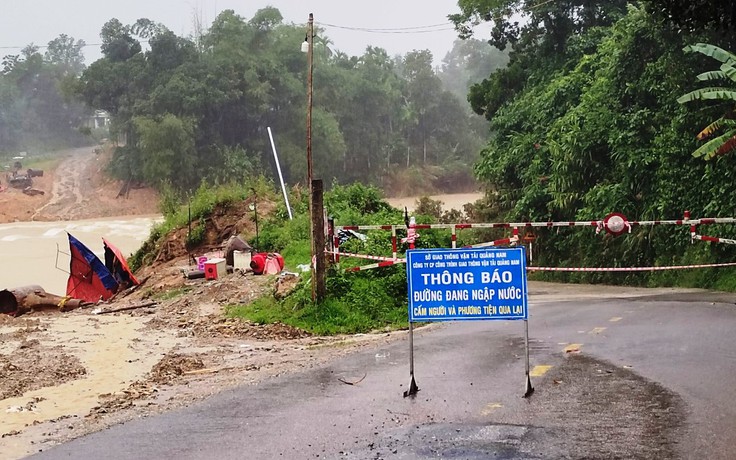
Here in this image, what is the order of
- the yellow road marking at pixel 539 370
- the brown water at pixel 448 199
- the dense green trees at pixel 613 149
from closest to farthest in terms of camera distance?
the yellow road marking at pixel 539 370
the dense green trees at pixel 613 149
the brown water at pixel 448 199

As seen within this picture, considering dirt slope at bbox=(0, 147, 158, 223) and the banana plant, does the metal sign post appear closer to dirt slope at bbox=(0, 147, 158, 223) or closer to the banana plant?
the banana plant

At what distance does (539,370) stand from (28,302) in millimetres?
16076

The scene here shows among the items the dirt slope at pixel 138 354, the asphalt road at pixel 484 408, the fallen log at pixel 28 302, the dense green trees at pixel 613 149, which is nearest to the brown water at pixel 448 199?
the dense green trees at pixel 613 149

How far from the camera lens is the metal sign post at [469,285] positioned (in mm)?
7902

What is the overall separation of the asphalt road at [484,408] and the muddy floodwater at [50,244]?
2620 cm

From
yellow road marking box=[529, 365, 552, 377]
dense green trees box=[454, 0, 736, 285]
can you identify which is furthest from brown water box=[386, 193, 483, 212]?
yellow road marking box=[529, 365, 552, 377]

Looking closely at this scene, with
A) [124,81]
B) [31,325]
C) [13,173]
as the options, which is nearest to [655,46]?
[31,325]

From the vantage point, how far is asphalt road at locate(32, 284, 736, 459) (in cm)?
636

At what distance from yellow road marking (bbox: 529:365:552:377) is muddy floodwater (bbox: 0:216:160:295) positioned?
2717cm

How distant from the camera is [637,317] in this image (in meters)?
12.7

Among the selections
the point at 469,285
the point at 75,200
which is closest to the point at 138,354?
the point at 469,285

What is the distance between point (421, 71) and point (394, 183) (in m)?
13.0

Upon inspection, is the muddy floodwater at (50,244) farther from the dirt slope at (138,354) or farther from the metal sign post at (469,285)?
the metal sign post at (469,285)

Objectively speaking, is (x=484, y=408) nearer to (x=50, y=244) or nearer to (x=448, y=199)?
(x=50, y=244)
